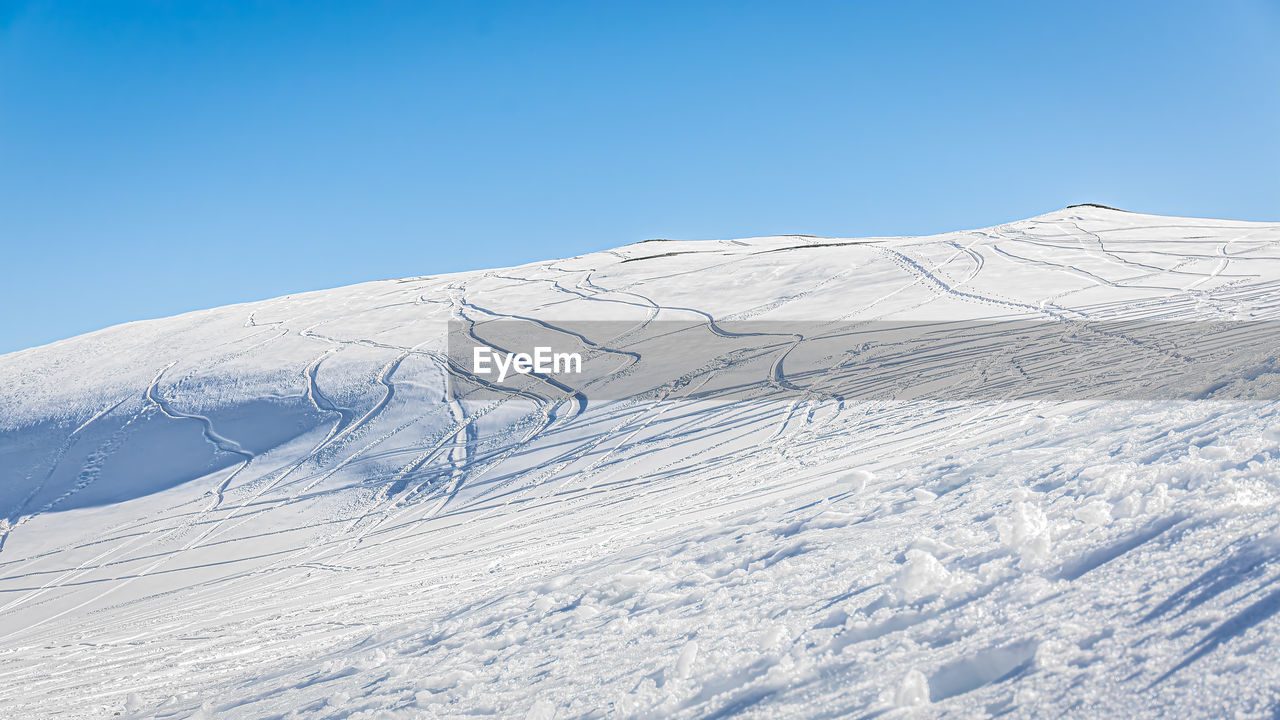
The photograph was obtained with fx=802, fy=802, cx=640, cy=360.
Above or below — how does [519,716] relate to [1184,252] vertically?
below

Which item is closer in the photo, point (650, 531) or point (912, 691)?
point (912, 691)

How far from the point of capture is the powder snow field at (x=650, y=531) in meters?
2.17

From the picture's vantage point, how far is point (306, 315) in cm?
1475

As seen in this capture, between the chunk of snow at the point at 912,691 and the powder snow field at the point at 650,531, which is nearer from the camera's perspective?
the chunk of snow at the point at 912,691

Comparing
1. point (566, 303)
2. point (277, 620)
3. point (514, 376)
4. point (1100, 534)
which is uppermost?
point (566, 303)

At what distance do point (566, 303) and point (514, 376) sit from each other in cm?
375

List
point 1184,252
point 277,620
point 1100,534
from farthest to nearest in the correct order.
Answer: point 1184,252 → point 277,620 → point 1100,534

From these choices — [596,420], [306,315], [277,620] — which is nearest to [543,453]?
[596,420]

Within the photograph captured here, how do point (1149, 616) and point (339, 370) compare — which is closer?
point (1149, 616)

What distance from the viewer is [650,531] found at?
15.6ft

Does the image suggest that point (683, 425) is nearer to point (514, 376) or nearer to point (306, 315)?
point (514, 376)

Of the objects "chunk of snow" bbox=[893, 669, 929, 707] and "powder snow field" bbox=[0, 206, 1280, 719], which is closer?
"chunk of snow" bbox=[893, 669, 929, 707]

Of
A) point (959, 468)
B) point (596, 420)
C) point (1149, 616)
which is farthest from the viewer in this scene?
point (596, 420)

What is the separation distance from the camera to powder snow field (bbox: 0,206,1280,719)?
7.13ft
